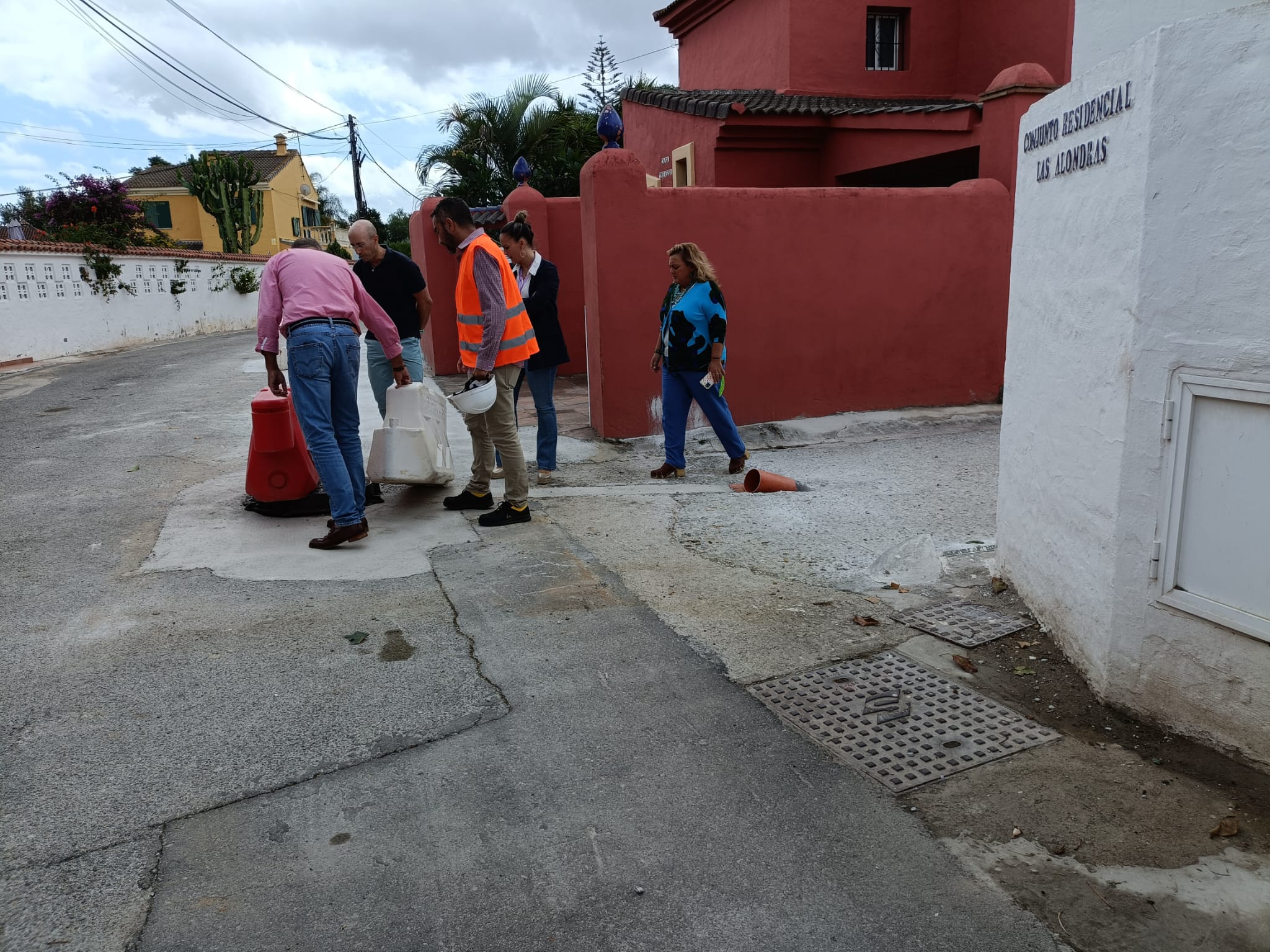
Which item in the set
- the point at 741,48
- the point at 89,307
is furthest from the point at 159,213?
the point at 741,48

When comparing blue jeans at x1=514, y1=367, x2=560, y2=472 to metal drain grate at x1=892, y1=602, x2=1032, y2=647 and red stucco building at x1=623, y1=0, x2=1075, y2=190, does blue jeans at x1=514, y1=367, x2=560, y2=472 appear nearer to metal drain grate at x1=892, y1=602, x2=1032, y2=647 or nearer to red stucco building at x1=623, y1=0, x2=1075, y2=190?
metal drain grate at x1=892, y1=602, x2=1032, y2=647

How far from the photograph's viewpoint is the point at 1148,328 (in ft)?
9.67

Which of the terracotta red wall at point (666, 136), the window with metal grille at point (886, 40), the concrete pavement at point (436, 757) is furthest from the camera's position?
the window with metal grille at point (886, 40)

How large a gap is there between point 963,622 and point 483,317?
120 inches

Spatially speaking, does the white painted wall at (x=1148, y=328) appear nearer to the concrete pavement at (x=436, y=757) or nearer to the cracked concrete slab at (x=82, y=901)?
the concrete pavement at (x=436, y=757)

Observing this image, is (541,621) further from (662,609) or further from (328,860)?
(328,860)

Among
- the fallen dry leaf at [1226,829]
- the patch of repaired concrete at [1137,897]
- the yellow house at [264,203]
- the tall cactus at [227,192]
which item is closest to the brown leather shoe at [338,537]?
the patch of repaired concrete at [1137,897]

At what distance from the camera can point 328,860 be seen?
2430mm

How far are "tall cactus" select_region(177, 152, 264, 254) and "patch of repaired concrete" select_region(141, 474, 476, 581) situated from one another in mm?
28585

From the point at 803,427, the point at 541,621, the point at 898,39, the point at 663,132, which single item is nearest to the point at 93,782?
the point at 541,621

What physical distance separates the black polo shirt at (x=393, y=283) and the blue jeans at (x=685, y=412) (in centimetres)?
187

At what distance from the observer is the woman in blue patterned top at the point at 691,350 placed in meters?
6.50

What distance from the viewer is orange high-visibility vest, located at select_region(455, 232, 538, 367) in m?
5.29

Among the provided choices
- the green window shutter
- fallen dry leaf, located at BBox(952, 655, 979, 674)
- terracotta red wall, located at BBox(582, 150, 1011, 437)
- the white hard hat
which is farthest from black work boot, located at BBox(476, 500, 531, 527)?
the green window shutter
